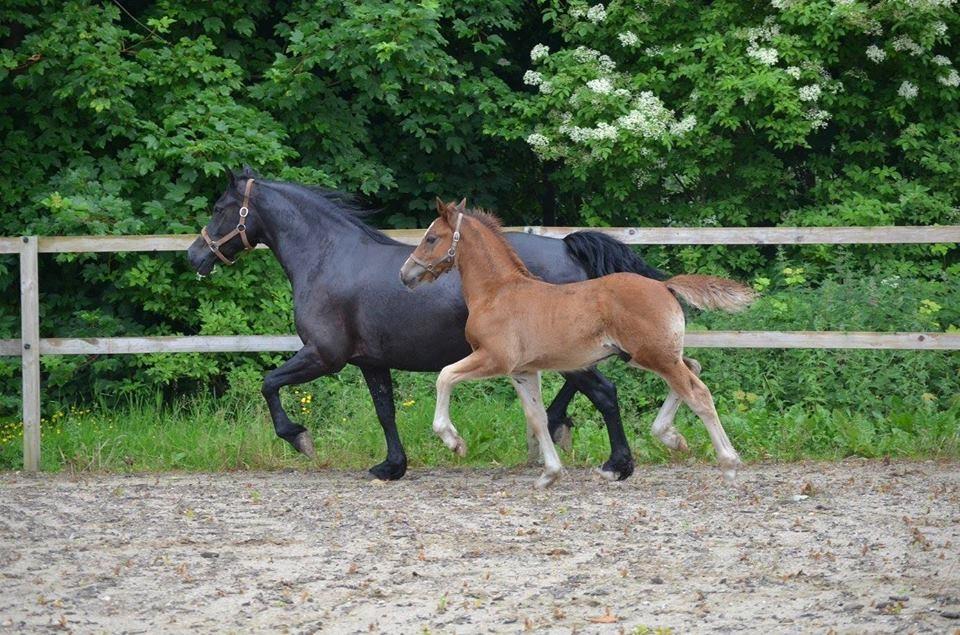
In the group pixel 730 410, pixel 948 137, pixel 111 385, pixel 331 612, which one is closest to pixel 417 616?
pixel 331 612

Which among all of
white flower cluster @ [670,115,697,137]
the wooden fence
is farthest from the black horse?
white flower cluster @ [670,115,697,137]

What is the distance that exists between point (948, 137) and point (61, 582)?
388 inches

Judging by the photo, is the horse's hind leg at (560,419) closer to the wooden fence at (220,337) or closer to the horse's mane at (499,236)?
the wooden fence at (220,337)

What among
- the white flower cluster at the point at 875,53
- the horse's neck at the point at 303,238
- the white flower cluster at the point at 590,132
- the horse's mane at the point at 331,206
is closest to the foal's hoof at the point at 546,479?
the horse's mane at the point at 331,206

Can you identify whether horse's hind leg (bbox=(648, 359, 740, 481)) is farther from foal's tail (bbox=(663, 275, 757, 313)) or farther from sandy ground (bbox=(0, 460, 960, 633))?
foal's tail (bbox=(663, 275, 757, 313))

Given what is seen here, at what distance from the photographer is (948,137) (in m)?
12.7

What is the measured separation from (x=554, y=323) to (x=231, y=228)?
8.74 feet

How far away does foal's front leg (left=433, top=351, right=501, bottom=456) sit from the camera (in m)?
7.79

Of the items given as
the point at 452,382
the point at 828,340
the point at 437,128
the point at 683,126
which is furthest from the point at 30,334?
the point at 683,126

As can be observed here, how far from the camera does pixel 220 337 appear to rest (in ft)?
31.1

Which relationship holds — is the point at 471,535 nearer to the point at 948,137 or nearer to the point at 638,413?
the point at 638,413

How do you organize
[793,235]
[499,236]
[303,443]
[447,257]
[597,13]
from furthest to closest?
[597,13] < [793,235] < [303,443] < [499,236] < [447,257]

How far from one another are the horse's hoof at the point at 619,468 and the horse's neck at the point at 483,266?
4.40ft

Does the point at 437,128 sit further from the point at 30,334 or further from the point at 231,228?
the point at 30,334
